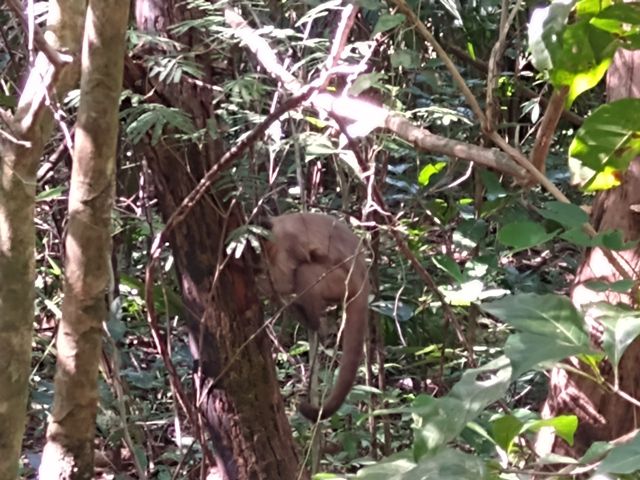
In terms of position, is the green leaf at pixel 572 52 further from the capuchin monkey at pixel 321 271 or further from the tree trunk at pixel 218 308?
the capuchin monkey at pixel 321 271

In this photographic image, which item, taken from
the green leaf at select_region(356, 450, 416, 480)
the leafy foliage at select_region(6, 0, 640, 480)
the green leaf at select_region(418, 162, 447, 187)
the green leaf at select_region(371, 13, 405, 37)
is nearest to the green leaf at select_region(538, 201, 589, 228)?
the leafy foliage at select_region(6, 0, 640, 480)

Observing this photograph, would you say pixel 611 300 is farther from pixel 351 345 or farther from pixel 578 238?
pixel 351 345

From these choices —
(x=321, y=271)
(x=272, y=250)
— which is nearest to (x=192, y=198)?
(x=272, y=250)

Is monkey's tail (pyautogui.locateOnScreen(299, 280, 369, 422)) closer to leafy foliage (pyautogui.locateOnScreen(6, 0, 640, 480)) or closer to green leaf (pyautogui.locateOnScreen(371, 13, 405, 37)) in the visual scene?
leafy foliage (pyautogui.locateOnScreen(6, 0, 640, 480))

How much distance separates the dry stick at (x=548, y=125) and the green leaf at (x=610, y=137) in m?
0.15

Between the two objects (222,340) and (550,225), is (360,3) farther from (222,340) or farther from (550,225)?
(222,340)

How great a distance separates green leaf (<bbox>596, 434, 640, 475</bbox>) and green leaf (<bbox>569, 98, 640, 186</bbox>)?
67 centimetres

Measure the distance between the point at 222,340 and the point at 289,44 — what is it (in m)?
1.02

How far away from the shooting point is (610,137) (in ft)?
5.29

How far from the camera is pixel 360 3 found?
227cm

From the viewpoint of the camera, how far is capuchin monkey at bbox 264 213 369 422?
3.89 m

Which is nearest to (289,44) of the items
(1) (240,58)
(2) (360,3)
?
(2) (360,3)

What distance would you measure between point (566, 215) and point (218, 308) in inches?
69.7

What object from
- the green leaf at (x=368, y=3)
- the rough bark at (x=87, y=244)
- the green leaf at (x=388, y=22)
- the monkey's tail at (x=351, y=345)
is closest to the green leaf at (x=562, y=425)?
the rough bark at (x=87, y=244)
